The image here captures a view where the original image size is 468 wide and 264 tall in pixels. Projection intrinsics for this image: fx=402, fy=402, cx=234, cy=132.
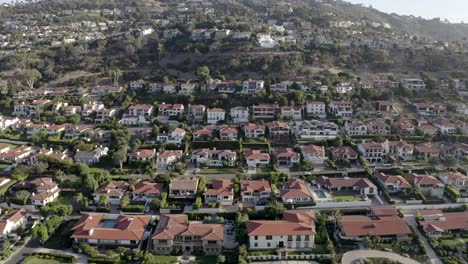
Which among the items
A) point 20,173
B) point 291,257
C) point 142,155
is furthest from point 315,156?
point 20,173

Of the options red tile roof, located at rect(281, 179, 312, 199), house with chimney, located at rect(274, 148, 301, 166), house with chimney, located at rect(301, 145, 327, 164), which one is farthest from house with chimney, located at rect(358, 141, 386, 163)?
red tile roof, located at rect(281, 179, 312, 199)

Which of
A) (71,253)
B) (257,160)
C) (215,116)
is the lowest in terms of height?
(71,253)

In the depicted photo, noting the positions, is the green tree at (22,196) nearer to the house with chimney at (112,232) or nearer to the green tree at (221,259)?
the house with chimney at (112,232)

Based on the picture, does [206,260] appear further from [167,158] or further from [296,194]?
[167,158]

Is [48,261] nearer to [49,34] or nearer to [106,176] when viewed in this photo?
[106,176]

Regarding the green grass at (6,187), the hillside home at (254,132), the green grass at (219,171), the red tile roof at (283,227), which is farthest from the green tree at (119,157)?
the red tile roof at (283,227)

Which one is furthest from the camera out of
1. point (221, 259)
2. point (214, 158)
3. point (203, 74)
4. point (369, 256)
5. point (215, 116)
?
point (203, 74)
